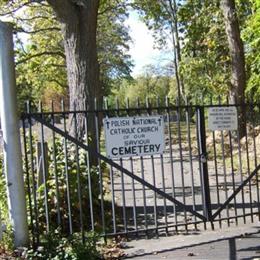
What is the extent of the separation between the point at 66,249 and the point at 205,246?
5.84 ft

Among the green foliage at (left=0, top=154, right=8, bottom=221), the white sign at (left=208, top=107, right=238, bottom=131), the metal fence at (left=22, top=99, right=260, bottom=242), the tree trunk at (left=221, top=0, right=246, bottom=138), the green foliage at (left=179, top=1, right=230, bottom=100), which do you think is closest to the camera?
the metal fence at (left=22, top=99, right=260, bottom=242)

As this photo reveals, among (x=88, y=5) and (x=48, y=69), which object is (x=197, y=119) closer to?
(x=88, y=5)

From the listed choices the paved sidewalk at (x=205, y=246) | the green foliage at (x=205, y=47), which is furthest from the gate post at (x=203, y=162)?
the green foliage at (x=205, y=47)

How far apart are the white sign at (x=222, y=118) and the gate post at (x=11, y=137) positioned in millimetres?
2810

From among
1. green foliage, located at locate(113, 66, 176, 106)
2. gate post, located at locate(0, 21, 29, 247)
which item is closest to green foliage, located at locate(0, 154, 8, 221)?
gate post, located at locate(0, 21, 29, 247)

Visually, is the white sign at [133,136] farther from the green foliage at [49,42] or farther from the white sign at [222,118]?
the green foliage at [49,42]

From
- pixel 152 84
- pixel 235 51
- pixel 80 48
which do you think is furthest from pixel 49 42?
pixel 152 84

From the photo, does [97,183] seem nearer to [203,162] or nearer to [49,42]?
[203,162]

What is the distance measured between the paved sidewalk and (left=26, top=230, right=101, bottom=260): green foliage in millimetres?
493

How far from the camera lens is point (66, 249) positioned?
6762 mm

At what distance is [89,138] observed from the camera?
8.42 meters

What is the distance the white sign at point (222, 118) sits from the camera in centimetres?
820

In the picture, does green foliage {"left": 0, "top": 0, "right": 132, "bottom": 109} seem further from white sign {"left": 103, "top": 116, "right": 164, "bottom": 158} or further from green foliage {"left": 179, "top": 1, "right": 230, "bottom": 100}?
white sign {"left": 103, "top": 116, "right": 164, "bottom": 158}

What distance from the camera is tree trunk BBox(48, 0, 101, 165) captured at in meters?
10.3
